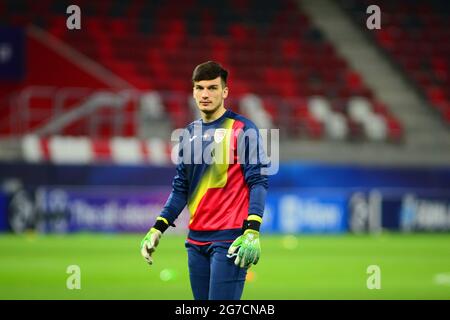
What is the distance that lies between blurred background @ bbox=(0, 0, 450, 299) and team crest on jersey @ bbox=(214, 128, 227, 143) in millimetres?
6758

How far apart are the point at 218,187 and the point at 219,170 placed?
12 centimetres

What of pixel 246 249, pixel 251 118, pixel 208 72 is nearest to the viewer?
pixel 246 249

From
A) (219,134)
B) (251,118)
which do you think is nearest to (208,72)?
(219,134)

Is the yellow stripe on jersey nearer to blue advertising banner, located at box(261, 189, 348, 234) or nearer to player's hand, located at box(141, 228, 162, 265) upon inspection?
player's hand, located at box(141, 228, 162, 265)

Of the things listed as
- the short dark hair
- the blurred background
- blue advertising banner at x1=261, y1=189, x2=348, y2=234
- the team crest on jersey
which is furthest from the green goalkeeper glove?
blue advertising banner at x1=261, y1=189, x2=348, y2=234

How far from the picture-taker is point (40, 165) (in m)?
21.9

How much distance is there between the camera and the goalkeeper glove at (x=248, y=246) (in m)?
7.08

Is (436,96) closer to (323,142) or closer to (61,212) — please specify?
(323,142)

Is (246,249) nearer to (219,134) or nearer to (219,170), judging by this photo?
(219,170)

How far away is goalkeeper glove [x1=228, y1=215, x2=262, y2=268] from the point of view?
7078 millimetres

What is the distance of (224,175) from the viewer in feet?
24.3

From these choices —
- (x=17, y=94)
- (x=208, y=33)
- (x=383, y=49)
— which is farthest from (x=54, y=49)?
(x=383, y=49)

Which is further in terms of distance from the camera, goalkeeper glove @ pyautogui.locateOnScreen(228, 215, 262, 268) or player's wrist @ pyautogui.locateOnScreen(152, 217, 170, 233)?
player's wrist @ pyautogui.locateOnScreen(152, 217, 170, 233)

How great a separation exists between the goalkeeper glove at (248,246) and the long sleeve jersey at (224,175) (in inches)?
4.8
